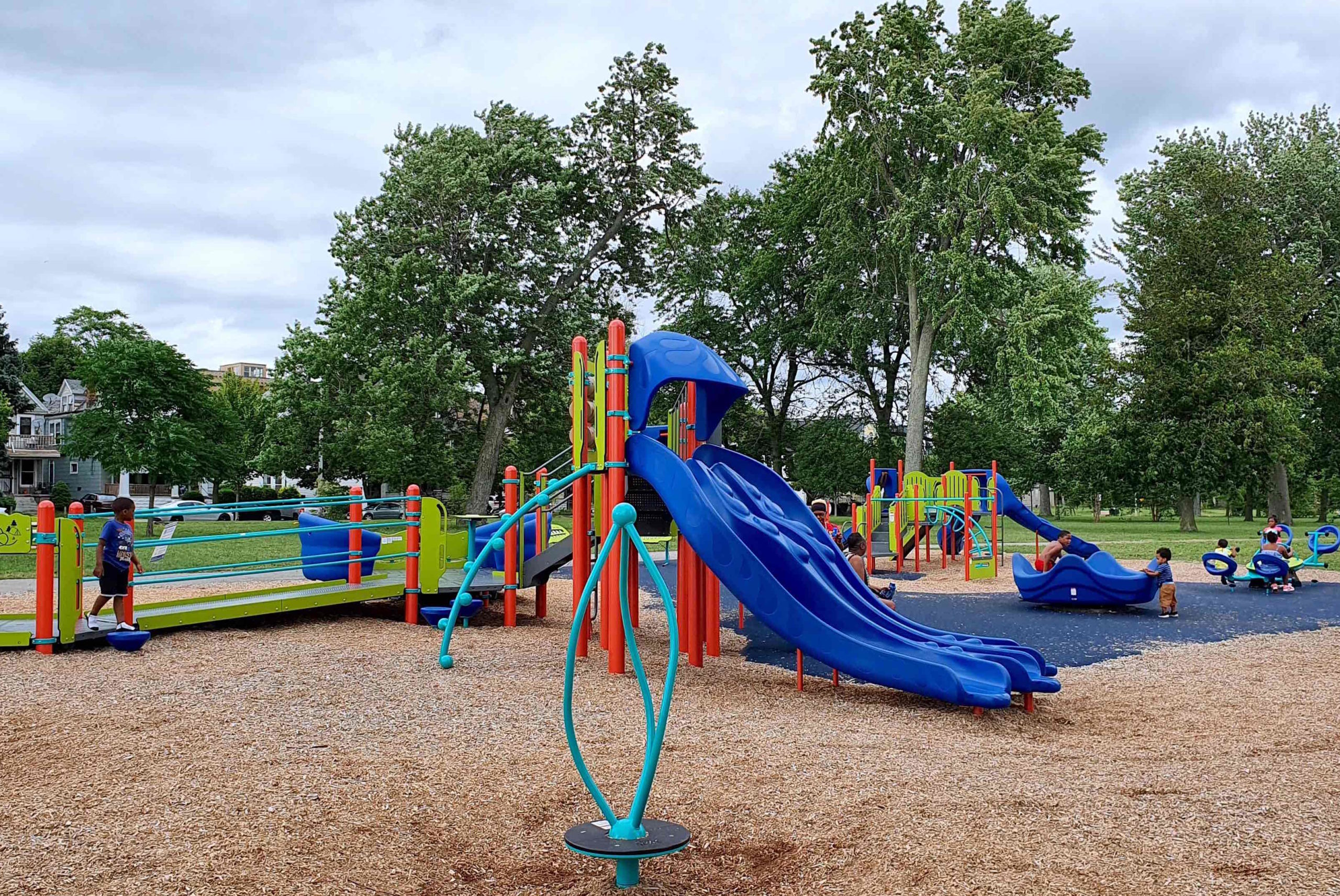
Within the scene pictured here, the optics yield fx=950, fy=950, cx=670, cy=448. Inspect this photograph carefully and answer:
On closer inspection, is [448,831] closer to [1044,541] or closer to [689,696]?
A: [689,696]

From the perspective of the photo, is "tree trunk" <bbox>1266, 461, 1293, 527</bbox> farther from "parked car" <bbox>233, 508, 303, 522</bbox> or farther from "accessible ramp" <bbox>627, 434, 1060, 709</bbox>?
"parked car" <bbox>233, 508, 303, 522</bbox>

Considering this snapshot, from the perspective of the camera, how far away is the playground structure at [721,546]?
7254 millimetres

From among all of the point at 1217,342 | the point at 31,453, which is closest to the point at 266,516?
the point at 31,453

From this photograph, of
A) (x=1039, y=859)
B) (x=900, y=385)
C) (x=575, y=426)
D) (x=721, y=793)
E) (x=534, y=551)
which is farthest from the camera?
(x=900, y=385)

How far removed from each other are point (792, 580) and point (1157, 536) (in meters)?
33.0

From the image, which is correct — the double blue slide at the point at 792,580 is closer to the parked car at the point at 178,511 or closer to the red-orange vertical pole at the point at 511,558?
the red-orange vertical pole at the point at 511,558

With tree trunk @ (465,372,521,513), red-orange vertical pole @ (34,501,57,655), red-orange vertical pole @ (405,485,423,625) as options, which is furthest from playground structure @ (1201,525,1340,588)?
tree trunk @ (465,372,521,513)

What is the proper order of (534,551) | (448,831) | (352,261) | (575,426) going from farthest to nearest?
1. (352,261)
2. (534,551)
3. (575,426)
4. (448,831)

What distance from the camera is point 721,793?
4.95 m

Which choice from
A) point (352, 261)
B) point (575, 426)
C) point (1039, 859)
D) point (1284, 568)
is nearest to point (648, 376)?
point (575, 426)

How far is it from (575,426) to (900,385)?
31.5 m

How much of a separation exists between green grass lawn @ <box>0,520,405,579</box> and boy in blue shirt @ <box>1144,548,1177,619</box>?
35.2 feet

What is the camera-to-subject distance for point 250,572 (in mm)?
9930

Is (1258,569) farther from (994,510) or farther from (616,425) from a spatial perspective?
(616,425)
